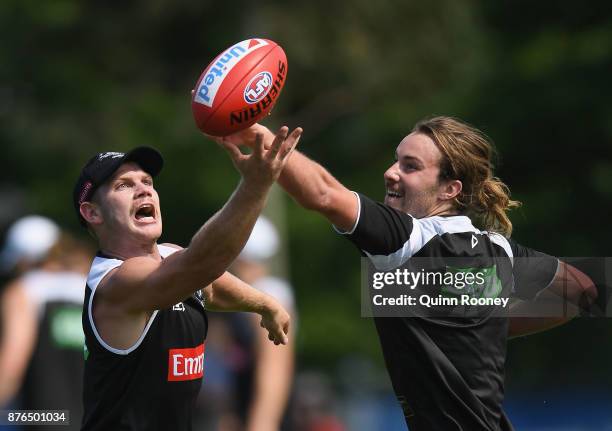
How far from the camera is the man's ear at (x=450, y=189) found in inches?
228

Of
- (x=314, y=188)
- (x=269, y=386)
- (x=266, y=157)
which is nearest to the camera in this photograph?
(x=266, y=157)

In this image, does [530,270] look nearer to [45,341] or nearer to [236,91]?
[236,91]

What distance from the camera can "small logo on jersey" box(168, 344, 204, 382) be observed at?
518cm

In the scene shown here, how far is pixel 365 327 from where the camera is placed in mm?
26062

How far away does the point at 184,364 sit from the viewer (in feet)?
17.2

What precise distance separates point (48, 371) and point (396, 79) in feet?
61.7

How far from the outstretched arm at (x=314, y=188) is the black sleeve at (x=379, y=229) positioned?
1.8 inches

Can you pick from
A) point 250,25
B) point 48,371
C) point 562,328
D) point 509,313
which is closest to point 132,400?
point 509,313

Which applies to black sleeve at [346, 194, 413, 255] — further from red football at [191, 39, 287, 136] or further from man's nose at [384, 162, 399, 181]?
red football at [191, 39, 287, 136]

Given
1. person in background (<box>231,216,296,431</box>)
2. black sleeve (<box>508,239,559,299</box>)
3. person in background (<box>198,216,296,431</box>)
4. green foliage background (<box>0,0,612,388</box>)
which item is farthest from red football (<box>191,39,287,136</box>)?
green foliage background (<box>0,0,612,388</box>)

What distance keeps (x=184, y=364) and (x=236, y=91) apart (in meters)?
1.28

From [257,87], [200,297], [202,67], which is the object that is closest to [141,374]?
[200,297]

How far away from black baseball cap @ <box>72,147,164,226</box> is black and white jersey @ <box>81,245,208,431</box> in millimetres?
371

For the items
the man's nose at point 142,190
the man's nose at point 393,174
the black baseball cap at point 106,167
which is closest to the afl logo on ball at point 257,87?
the black baseball cap at point 106,167
